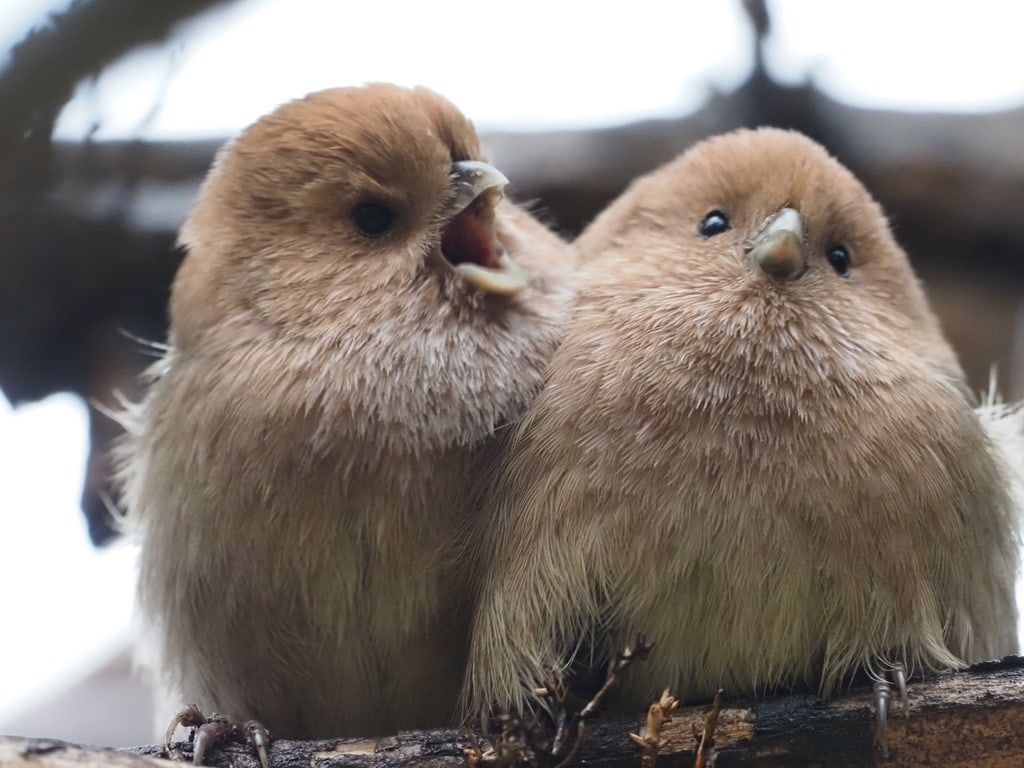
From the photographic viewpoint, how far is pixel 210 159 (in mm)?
2875

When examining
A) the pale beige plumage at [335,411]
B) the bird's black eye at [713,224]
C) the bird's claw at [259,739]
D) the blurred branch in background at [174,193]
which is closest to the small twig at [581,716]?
the pale beige plumage at [335,411]

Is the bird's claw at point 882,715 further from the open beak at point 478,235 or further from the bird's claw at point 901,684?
the open beak at point 478,235

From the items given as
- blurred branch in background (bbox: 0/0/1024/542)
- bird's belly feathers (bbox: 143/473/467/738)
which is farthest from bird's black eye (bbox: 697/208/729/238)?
blurred branch in background (bbox: 0/0/1024/542)

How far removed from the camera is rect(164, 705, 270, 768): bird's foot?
1.81 metres

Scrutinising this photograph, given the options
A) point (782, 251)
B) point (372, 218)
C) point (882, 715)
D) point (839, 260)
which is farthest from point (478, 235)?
point (882, 715)

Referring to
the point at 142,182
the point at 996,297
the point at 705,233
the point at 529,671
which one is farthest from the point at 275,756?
the point at 996,297

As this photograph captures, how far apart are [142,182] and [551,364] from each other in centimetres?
123

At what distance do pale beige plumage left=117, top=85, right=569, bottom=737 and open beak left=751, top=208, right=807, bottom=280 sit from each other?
0.38 m

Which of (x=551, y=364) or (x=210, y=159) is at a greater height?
(x=210, y=159)

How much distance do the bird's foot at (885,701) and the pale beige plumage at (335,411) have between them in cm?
65

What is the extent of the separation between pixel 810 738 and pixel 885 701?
0.42 feet

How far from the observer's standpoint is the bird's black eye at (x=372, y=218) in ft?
6.67

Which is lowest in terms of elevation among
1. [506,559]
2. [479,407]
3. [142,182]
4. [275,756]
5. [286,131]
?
[275,756]

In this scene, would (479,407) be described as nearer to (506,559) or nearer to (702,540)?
(506,559)
